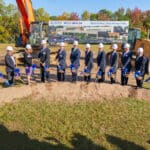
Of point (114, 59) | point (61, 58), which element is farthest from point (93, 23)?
point (114, 59)

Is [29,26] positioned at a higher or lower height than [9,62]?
higher

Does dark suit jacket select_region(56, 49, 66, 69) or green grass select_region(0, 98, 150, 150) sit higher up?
dark suit jacket select_region(56, 49, 66, 69)

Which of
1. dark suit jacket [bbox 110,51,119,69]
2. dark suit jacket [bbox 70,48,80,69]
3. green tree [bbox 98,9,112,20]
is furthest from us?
green tree [bbox 98,9,112,20]

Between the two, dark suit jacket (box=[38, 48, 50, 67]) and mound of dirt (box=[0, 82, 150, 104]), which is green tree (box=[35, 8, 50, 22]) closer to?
dark suit jacket (box=[38, 48, 50, 67])

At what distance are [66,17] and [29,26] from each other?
58360 mm

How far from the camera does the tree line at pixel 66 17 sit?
225 feet

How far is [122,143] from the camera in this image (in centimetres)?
991

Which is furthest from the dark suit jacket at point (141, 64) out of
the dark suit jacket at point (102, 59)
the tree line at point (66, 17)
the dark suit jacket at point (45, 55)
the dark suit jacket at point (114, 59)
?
the tree line at point (66, 17)

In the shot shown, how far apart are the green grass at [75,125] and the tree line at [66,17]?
5542 cm

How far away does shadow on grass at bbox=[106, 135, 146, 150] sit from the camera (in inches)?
381

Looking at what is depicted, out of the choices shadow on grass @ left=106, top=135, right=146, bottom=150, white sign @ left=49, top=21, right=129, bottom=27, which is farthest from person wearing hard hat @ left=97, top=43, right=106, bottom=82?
white sign @ left=49, top=21, right=129, bottom=27

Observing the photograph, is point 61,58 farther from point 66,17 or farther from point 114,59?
point 66,17

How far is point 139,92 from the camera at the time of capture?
1318cm

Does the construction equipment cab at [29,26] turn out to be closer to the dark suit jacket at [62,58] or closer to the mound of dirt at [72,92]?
the dark suit jacket at [62,58]
